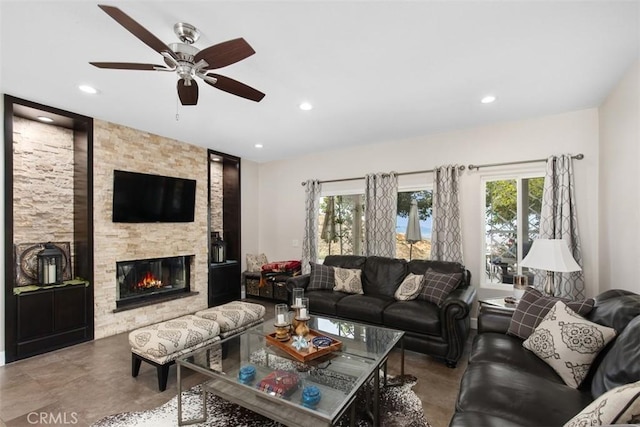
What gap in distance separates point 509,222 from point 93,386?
16.3ft

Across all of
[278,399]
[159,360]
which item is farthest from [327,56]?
[159,360]

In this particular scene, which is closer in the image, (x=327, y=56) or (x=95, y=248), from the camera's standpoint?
(x=327, y=56)

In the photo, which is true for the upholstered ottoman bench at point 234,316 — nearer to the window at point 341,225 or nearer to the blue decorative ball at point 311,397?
the blue decorative ball at point 311,397

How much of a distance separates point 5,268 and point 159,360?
6.73 feet

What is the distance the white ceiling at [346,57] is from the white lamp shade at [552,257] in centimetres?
154

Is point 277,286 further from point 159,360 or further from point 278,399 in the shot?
point 278,399

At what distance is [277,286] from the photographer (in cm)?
528

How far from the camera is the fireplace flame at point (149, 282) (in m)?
4.34

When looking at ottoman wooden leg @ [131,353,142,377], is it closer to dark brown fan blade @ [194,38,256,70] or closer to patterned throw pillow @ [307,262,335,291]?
patterned throw pillow @ [307,262,335,291]

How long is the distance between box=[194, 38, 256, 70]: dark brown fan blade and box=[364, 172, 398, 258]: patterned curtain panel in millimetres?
3247

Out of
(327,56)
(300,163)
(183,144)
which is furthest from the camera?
(300,163)

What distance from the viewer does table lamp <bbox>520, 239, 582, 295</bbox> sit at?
2627mm

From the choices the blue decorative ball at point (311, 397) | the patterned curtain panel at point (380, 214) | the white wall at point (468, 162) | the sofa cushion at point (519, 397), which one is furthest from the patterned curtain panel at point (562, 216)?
the blue decorative ball at point (311, 397)

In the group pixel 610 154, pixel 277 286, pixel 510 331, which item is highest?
pixel 610 154
